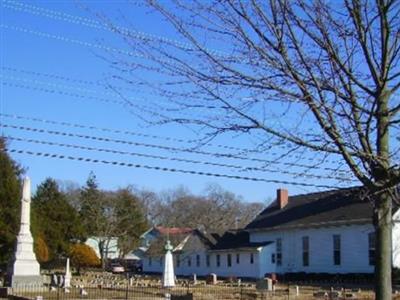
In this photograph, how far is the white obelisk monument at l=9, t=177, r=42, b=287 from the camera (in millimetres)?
40156

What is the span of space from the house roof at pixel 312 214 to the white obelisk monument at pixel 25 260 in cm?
1997

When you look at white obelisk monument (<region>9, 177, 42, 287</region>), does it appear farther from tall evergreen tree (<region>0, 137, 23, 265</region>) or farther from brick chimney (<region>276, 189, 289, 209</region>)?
brick chimney (<region>276, 189, 289, 209</region>)

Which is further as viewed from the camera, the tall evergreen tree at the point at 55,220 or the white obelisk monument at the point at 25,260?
the tall evergreen tree at the point at 55,220

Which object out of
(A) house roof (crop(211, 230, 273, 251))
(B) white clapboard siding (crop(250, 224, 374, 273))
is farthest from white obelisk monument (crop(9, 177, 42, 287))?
(A) house roof (crop(211, 230, 273, 251))

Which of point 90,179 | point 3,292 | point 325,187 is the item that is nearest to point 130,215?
point 90,179

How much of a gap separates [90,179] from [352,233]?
165ft

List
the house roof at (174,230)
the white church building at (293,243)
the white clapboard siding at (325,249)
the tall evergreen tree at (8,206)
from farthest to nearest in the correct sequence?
the house roof at (174,230), the white church building at (293,243), the white clapboard siding at (325,249), the tall evergreen tree at (8,206)

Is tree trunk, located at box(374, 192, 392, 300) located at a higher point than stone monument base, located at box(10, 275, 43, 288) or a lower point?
higher

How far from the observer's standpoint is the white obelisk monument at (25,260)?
132ft

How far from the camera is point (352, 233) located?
54.7 meters

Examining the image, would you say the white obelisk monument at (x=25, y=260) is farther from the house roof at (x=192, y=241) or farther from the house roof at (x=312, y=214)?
the house roof at (x=192, y=241)

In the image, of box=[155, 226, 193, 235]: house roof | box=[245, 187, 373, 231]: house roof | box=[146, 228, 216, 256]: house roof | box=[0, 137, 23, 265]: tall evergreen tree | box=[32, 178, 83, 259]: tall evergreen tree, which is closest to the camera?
box=[0, 137, 23, 265]: tall evergreen tree

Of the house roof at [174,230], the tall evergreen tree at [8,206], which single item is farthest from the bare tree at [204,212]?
the tall evergreen tree at [8,206]

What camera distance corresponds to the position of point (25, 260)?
135 ft
